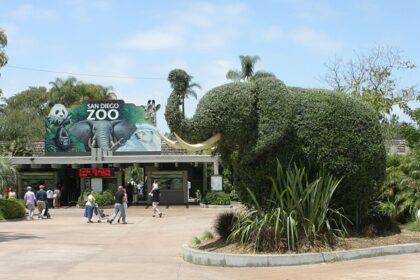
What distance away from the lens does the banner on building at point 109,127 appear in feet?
124

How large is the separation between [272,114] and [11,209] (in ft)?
59.8

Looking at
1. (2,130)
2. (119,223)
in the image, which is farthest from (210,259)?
(2,130)

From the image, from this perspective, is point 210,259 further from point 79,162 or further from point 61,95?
point 61,95

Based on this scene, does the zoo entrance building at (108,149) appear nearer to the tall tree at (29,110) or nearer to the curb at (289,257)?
the tall tree at (29,110)

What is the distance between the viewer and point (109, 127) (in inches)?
1491

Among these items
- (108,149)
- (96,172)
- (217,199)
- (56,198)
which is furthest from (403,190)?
(56,198)

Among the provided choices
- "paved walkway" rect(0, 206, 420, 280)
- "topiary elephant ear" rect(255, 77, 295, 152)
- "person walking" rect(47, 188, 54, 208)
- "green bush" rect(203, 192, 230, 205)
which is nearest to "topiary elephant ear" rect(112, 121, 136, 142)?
Result: "person walking" rect(47, 188, 54, 208)

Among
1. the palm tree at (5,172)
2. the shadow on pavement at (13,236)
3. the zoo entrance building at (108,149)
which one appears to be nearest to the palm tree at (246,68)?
the zoo entrance building at (108,149)

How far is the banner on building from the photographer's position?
3788 centimetres

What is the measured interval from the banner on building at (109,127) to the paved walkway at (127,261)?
17.4m

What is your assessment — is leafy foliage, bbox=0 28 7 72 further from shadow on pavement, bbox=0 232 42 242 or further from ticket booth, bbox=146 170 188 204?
ticket booth, bbox=146 170 188 204

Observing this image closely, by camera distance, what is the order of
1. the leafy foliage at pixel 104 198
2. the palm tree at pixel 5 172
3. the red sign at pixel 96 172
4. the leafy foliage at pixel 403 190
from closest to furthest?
the leafy foliage at pixel 403 190, the palm tree at pixel 5 172, the leafy foliage at pixel 104 198, the red sign at pixel 96 172

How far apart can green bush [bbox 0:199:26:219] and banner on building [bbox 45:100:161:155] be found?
1069 cm

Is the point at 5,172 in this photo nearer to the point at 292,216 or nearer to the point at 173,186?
the point at 173,186
